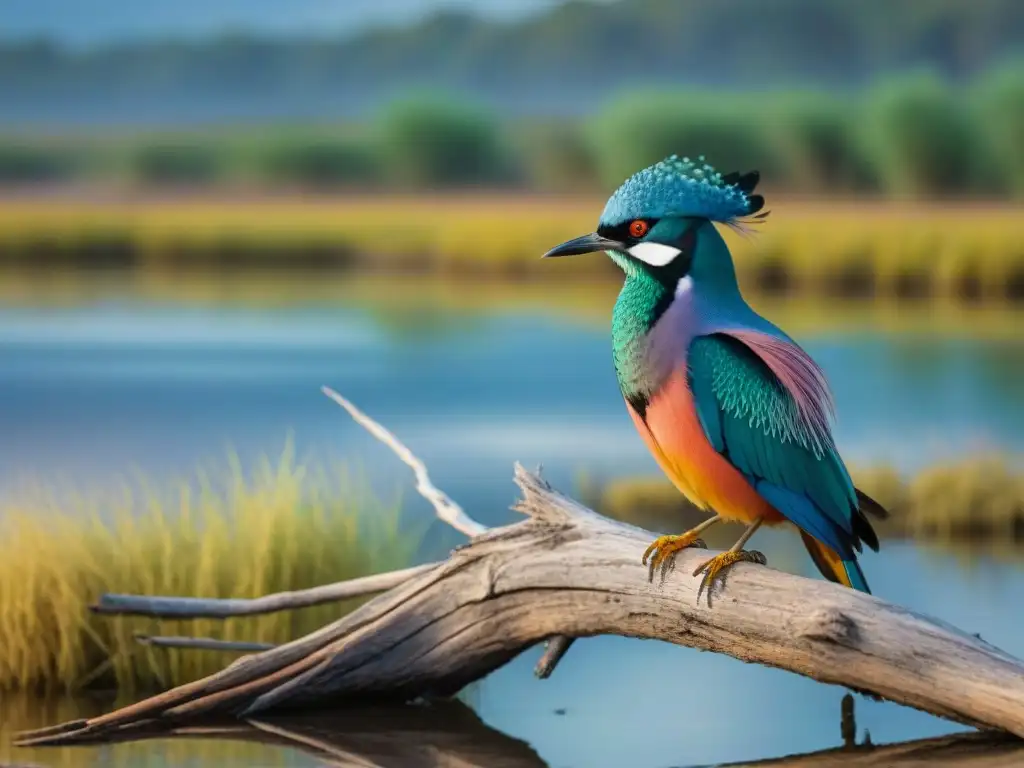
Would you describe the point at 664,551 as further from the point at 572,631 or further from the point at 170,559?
the point at 170,559

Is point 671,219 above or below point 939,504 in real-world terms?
above

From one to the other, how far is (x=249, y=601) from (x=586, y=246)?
2.27 m

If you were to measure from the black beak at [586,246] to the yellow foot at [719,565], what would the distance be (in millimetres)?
1125

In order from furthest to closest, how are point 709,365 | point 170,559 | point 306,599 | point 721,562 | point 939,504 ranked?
1. point 939,504
2. point 170,559
3. point 306,599
4. point 721,562
5. point 709,365

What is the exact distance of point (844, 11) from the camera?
141 metres

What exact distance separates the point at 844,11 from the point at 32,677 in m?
142

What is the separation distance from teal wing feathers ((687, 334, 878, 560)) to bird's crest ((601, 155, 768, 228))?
0.40 m

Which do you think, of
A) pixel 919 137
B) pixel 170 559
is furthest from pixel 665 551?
pixel 919 137

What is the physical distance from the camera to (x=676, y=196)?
5031 millimetres

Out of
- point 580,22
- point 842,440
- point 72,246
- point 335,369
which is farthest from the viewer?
point 580,22

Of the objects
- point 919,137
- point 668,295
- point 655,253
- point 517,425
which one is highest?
point 919,137

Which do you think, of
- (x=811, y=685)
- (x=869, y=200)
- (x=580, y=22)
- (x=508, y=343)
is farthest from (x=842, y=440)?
(x=580, y=22)

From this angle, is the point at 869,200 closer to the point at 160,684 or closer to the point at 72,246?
the point at 72,246

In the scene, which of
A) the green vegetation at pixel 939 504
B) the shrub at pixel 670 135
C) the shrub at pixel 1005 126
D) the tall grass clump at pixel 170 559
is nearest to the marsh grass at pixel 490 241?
the shrub at pixel 670 135
